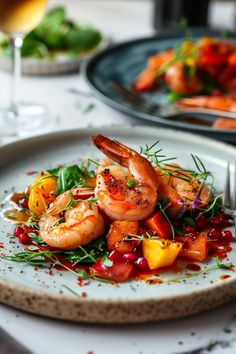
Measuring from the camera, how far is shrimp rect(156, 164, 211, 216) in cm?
195

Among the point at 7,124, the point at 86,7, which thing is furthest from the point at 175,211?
the point at 86,7

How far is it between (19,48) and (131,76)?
0.68m

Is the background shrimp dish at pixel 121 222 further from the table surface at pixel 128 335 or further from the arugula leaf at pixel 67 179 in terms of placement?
the table surface at pixel 128 335

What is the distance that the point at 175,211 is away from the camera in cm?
195

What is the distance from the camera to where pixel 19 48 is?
300 centimetres

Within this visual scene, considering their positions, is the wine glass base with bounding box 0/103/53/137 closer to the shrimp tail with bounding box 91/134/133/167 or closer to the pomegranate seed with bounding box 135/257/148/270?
the shrimp tail with bounding box 91/134/133/167

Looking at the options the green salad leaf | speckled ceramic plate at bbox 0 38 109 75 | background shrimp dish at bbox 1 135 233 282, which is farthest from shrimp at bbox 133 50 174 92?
background shrimp dish at bbox 1 135 233 282

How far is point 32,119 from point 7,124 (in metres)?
0.15

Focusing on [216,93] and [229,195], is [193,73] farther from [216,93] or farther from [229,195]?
[229,195]

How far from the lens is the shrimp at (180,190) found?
6.39 ft

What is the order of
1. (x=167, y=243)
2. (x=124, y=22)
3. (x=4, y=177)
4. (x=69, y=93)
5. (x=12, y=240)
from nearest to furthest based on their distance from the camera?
(x=167, y=243) → (x=12, y=240) → (x=4, y=177) → (x=69, y=93) → (x=124, y=22)

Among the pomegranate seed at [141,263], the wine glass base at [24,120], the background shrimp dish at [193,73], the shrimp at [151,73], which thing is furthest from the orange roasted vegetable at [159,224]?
the shrimp at [151,73]

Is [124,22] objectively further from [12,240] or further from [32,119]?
[12,240]

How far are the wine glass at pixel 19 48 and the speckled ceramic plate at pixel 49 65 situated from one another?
344 mm
